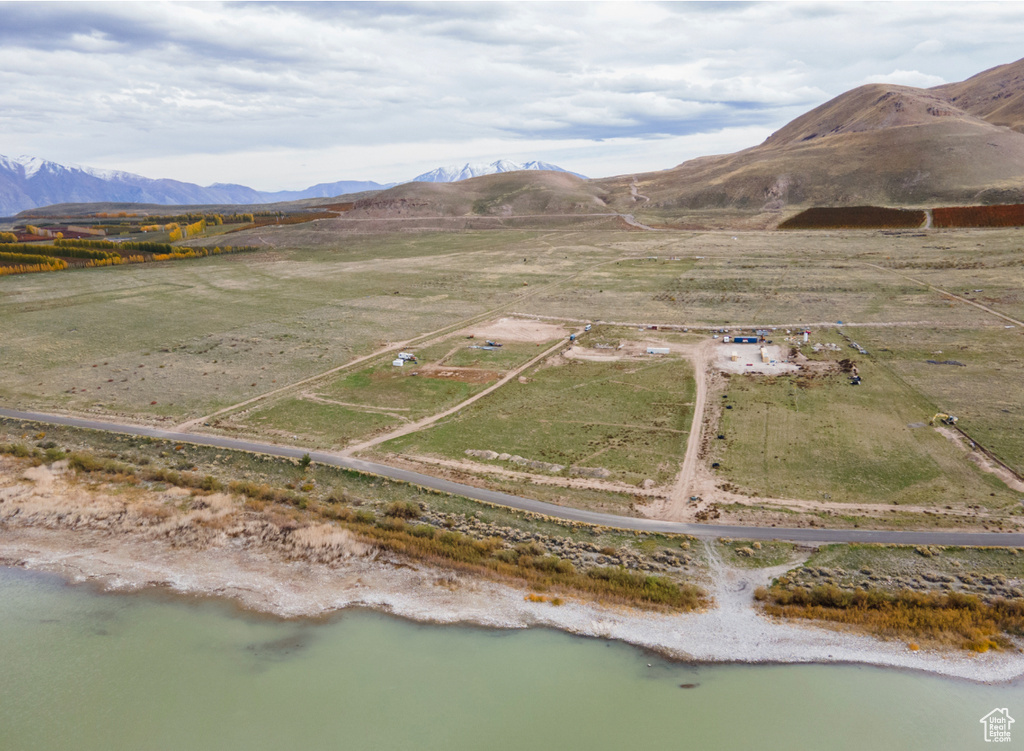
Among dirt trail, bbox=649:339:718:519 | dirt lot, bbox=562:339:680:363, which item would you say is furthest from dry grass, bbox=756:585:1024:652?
dirt lot, bbox=562:339:680:363

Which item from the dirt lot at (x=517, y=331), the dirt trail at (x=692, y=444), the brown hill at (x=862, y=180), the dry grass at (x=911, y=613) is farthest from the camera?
the brown hill at (x=862, y=180)

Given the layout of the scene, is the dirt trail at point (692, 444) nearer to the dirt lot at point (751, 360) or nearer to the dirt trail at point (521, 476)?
the dirt trail at point (521, 476)

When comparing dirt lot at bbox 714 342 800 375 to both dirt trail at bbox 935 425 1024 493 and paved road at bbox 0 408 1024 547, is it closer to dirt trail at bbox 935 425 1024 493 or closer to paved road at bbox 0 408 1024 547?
dirt trail at bbox 935 425 1024 493

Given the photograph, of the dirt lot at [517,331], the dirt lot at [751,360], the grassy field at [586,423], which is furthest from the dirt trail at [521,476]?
the dirt lot at [517,331]

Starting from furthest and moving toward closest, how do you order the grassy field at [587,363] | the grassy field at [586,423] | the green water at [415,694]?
1. the grassy field at [587,363]
2. the grassy field at [586,423]
3. the green water at [415,694]

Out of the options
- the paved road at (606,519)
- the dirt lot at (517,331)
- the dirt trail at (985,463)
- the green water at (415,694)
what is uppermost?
the dirt lot at (517,331)

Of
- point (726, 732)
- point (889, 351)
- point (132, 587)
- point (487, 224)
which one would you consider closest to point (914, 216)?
point (889, 351)
